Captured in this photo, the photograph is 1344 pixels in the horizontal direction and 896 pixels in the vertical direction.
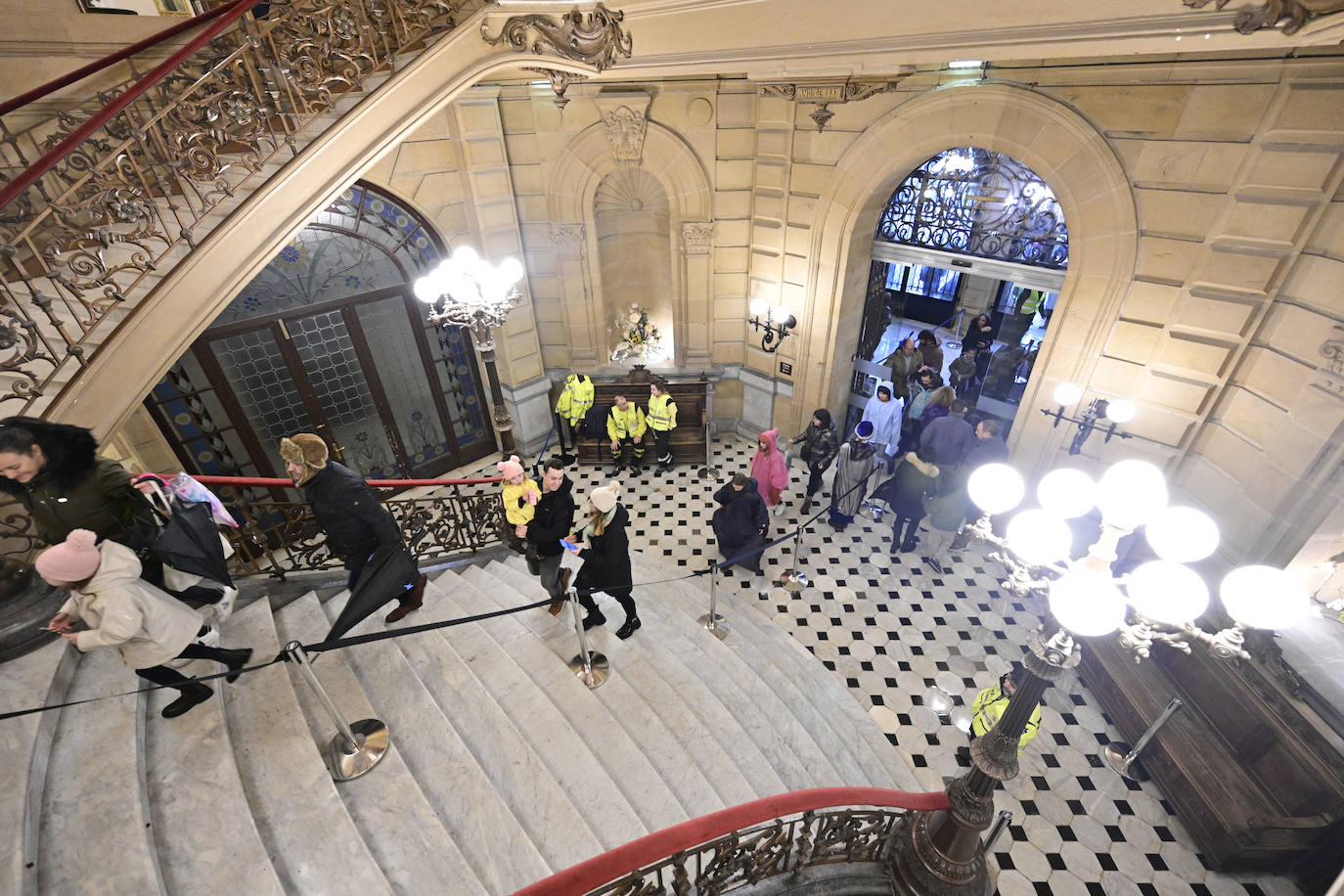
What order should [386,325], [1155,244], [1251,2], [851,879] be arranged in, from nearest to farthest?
[1251,2]
[851,879]
[1155,244]
[386,325]

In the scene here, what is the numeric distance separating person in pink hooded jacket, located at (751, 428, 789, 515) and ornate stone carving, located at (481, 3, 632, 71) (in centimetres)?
390

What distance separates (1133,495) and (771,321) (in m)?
6.09

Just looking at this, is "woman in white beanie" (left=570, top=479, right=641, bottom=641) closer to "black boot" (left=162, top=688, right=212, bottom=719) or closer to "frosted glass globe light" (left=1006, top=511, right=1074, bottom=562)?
"black boot" (left=162, top=688, right=212, bottom=719)

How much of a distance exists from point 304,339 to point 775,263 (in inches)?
233

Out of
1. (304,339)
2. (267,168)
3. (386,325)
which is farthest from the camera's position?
(386,325)

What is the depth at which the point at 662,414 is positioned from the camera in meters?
7.81

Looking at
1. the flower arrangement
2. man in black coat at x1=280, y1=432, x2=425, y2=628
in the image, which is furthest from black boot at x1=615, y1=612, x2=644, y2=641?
the flower arrangement

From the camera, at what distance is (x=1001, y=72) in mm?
5328

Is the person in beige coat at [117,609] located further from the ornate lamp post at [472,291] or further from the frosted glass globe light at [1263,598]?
the frosted glass globe light at [1263,598]

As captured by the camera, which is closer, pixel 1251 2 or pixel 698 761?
pixel 1251 2

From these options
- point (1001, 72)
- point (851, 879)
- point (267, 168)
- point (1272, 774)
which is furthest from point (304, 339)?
point (1272, 774)

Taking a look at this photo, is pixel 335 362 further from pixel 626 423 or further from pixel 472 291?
pixel 626 423

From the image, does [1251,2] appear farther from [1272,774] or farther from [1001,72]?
[1272,774]

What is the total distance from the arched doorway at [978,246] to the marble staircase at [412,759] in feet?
16.1
